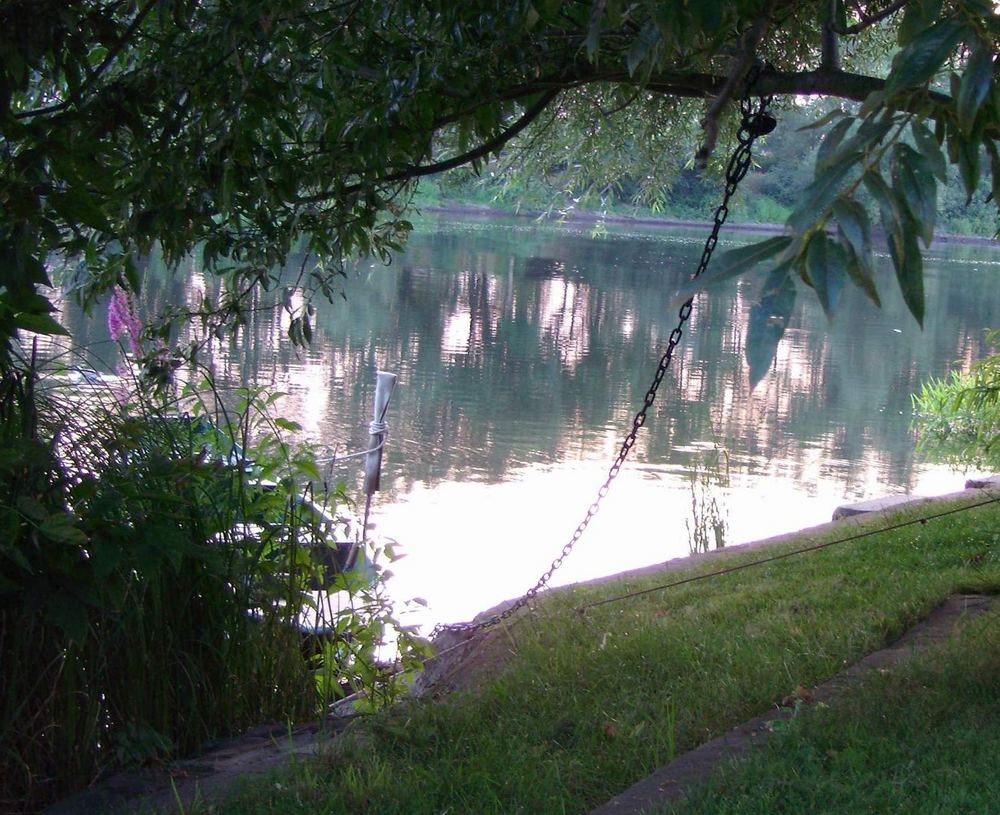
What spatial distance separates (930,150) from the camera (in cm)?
192

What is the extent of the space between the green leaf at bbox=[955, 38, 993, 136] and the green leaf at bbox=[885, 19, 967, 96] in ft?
0.15

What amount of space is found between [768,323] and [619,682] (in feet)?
11.8

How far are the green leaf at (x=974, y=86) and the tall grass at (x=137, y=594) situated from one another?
8.78ft

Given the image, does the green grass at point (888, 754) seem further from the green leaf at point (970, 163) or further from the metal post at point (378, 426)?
the metal post at point (378, 426)

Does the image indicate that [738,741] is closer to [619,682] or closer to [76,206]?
[619,682]

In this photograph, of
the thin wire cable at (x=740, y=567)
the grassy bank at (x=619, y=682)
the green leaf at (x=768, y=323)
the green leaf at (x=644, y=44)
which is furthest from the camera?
the thin wire cable at (x=740, y=567)

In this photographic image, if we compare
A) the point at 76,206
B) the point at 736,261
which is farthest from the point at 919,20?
the point at 76,206

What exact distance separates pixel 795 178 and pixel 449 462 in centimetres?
2748

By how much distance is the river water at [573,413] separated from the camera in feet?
37.5

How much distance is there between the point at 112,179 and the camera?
12.5 ft

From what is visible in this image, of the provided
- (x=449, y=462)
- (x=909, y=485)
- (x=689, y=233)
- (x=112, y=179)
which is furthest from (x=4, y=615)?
(x=689, y=233)

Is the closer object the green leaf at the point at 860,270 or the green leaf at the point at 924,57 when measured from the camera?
the green leaf at the point at 860,270

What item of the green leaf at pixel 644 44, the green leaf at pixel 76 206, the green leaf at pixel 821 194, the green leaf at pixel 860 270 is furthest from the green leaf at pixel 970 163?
the green leaf at pixel 76 206

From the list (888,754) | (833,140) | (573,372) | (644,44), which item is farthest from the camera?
(573,372)
